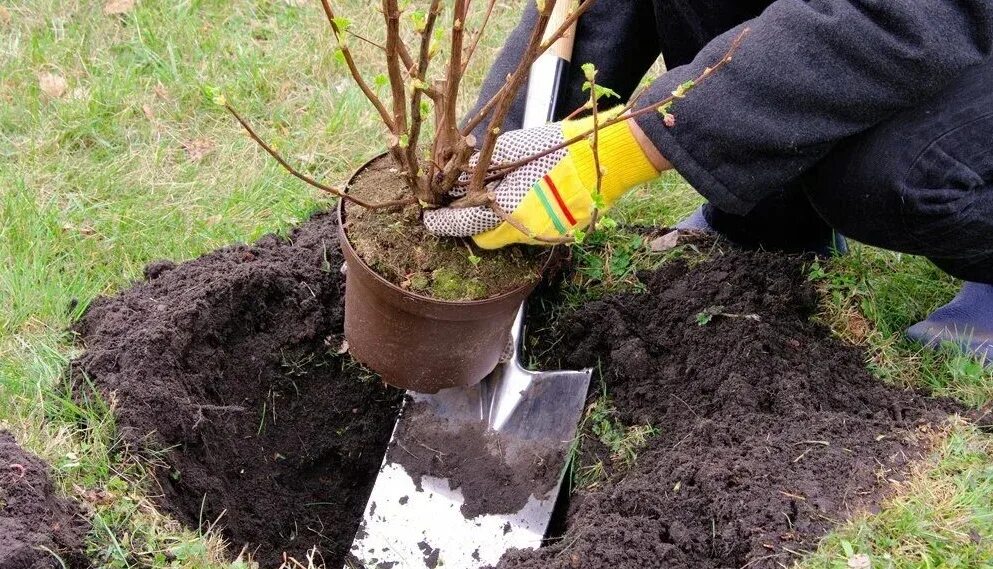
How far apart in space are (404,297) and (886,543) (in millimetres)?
1013

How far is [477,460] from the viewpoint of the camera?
229 centimetres

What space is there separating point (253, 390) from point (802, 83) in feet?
4.89

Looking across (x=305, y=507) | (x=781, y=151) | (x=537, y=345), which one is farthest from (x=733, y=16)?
(x=305, y=507)

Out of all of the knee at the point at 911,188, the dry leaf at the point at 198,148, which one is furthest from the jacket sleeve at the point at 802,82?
the dry leaf at the point at 198,148

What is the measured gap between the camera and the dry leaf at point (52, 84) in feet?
10.5

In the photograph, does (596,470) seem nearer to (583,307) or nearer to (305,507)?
(583,307)

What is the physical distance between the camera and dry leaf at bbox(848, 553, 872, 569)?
158cm

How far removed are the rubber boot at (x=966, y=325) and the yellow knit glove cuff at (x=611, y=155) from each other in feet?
3.02

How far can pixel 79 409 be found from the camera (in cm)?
190

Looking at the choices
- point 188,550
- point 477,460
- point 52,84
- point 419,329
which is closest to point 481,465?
point 477,460

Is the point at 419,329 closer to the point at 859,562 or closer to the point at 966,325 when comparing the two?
the point at 859,562

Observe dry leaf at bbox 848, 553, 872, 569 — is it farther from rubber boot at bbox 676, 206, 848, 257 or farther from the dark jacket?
rubber boot at bbox 676, 206, 848, 257

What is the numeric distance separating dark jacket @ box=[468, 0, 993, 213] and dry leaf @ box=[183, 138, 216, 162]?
183 centimetres

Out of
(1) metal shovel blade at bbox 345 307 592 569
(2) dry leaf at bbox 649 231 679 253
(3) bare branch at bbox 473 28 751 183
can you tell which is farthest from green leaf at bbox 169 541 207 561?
(2) dry leaf at bbox 649 231 679 253
